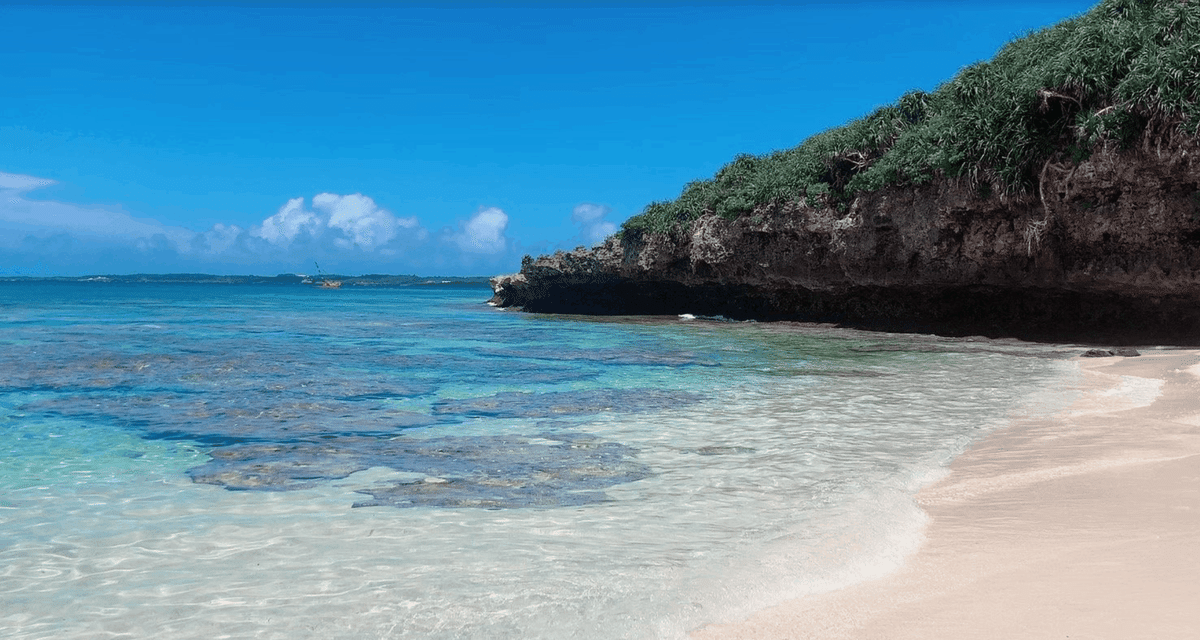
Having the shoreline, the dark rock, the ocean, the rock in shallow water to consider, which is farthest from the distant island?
the rock in shallow water

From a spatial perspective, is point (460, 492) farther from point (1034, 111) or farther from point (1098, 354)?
point (1034, 111)

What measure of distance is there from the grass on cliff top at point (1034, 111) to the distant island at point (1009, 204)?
0.04 metres

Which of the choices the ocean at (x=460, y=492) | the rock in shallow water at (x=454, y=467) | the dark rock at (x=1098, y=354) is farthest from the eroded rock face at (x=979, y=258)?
the rock in shallow water at (x=454, y=467)

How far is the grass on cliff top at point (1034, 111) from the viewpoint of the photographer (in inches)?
582

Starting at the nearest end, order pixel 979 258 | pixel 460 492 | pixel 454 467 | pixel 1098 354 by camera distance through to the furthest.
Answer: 1. pixel 460 492
2. pixel 454 467
3. pixel 1098 354
4. pixel 979 258

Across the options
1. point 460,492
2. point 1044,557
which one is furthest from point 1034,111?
point 460,492

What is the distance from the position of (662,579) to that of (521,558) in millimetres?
778

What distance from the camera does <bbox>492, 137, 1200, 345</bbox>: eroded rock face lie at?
52.6 feet

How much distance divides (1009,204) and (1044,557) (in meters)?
16.2

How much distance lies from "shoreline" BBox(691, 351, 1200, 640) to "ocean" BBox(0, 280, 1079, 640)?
23 centimetres

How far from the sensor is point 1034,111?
1683 centimetres

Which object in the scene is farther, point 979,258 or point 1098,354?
point 979,258

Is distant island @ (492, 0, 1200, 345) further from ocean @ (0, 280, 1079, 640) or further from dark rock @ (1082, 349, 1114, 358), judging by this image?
ocean @ (0, 280, 1079, 640)

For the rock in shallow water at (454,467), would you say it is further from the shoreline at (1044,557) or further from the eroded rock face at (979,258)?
the eroded rock face at (979,258)
